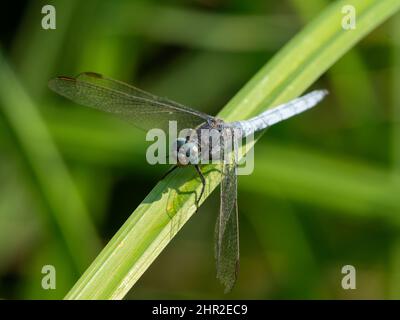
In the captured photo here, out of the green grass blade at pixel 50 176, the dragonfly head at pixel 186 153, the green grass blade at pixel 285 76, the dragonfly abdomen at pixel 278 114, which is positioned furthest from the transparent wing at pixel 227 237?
the green grass blade at pixel 50 176

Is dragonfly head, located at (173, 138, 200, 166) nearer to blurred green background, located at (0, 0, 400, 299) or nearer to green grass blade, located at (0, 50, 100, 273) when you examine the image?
blurred green background, located at (0, 0, 400, 299)

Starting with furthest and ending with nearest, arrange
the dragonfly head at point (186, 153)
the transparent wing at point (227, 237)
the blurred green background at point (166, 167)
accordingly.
Answer: the blurred green background at point (166, 167) → the dragonfly head at point (186, 153) → the transparent wing at point (227, 237)

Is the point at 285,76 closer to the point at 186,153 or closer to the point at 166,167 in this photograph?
the point at 186,153

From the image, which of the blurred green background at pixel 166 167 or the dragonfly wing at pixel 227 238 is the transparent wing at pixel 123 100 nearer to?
the blurred green background at pixel 166 167

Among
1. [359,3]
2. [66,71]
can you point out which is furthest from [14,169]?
[359,3]

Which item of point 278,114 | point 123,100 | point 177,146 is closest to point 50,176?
point 123,100

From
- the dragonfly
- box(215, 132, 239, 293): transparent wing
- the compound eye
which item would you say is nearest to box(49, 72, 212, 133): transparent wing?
the dragonfly

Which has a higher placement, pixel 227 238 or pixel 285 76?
pixel 285 76
